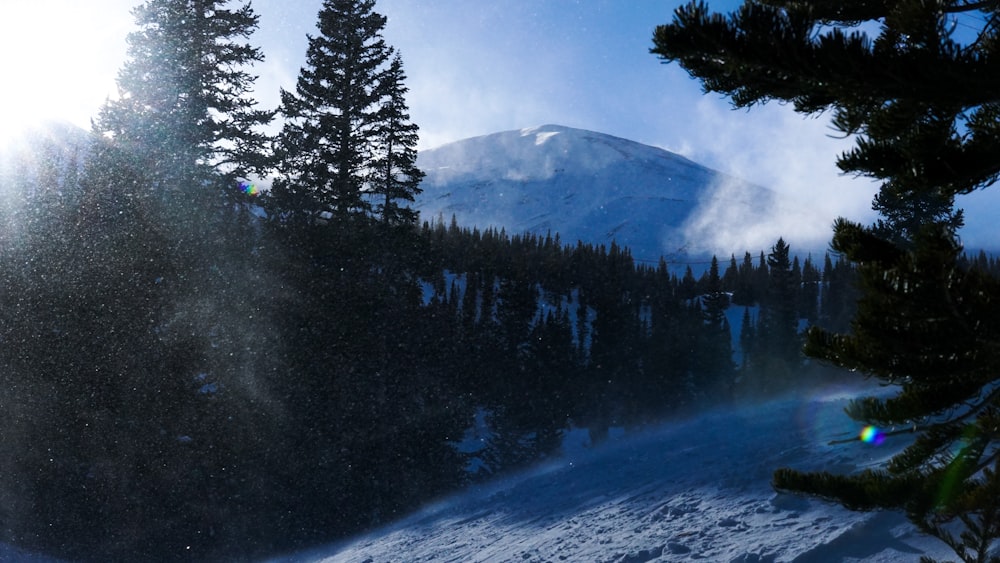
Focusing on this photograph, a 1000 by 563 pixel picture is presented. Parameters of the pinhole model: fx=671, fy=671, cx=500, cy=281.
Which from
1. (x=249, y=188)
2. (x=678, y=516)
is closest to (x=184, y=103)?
(x=249, y=188)

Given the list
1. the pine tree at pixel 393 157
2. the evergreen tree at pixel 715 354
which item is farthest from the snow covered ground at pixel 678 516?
the evergreen tree at pixel 715 354

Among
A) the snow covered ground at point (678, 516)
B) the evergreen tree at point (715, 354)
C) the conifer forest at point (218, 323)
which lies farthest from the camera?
the evergreen tree at point (715, 354)

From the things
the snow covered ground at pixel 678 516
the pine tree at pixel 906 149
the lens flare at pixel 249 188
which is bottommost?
the snow covered ground at pixel 678 516

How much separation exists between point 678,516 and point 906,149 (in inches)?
335

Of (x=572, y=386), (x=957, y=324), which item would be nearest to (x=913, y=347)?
(x=957, y=324)

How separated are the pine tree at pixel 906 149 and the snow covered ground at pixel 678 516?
274cm

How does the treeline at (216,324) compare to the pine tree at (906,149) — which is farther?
the treeline at (216,324)

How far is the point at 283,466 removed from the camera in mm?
19406

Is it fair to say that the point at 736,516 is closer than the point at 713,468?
Yes

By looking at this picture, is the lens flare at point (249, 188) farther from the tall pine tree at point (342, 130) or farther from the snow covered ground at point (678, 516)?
the snow covered ground at point (678, 516)

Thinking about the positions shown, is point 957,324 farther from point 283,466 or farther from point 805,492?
point 283,466

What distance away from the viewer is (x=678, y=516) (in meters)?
10.8

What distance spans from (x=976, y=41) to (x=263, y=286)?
19992mm

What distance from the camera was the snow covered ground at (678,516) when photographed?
817 cm
